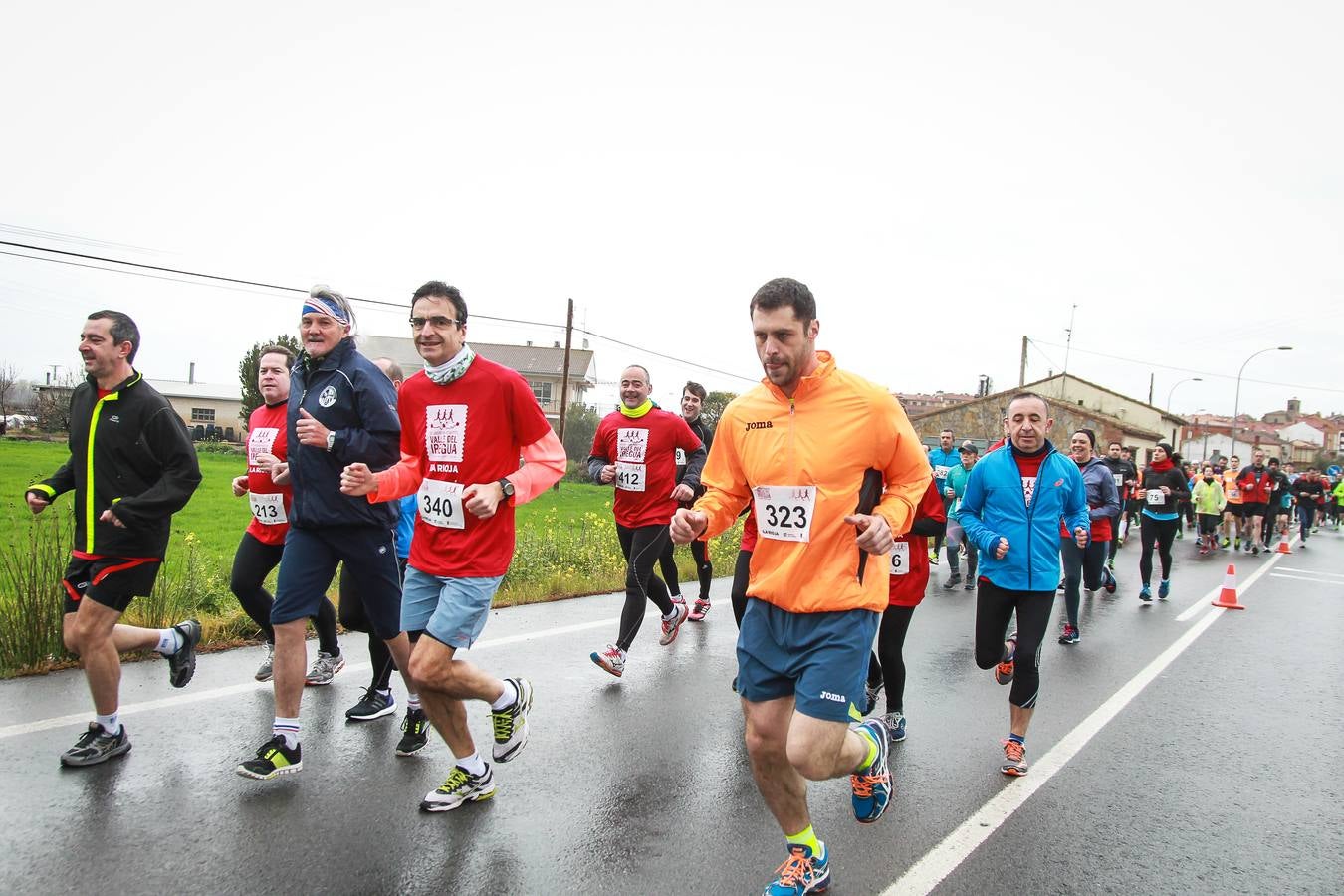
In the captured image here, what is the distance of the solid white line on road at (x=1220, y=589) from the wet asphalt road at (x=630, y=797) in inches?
143

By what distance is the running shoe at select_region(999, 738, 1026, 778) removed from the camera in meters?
4.71

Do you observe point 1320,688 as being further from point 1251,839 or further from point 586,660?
point 586,660

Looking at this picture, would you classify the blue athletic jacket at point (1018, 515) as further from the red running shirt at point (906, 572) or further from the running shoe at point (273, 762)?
the running shoe at point (273, 762)

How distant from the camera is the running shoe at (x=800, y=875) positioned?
321 centimetres

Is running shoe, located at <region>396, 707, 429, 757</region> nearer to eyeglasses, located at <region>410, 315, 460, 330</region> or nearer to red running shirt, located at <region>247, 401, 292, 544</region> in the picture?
red running shirt, located at <region>247, 401, 292, 544</region>

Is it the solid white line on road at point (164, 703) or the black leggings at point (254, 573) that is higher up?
the black leggings at point (254, 573)

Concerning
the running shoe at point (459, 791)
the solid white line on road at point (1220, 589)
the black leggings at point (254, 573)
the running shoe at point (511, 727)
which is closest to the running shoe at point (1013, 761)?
the running shoe at point (511, 727)

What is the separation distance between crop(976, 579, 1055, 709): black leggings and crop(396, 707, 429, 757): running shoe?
3167 millimetres

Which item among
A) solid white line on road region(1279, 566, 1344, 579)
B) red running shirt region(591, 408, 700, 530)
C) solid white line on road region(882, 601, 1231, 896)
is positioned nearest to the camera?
solid white line on road region(882, 601, 1231, 896)

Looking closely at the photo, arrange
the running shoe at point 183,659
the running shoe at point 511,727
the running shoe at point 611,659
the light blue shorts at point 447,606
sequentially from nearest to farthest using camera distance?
the light blue shorts at point 447,606, the running shoe at point 511,727, the running shoe at point 183,659, the running shoe at point 611,659

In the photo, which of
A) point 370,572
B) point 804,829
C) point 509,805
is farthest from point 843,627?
point 370,572

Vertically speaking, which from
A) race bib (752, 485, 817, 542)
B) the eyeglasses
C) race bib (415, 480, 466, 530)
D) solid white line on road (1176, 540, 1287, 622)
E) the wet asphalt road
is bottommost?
solid white line on road (1176, 540, 1287, 622)

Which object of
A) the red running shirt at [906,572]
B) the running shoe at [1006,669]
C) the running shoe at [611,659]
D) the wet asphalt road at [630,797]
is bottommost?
the wet asphalt road at [630,797]

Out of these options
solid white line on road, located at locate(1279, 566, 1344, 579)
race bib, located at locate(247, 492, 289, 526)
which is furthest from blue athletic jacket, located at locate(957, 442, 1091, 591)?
solid white line on road, located at locate(1279, 566, 1344, 579)
